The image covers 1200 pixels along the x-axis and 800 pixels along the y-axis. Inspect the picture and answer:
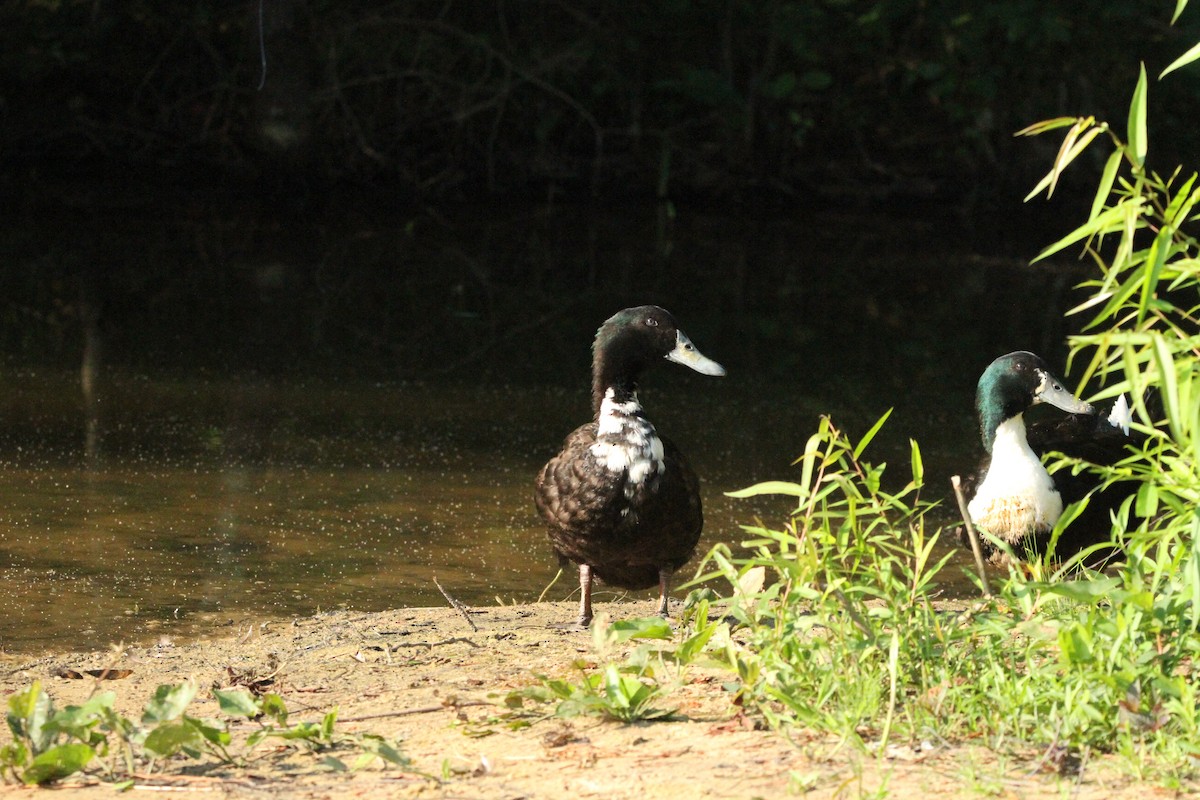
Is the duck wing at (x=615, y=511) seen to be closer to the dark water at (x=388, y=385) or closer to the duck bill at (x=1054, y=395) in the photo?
the dark water at (x=388, y=385)

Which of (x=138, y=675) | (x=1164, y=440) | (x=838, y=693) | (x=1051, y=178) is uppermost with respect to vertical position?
(x=1051, y=178)

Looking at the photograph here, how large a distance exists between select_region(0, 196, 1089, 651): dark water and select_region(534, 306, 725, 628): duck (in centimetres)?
61

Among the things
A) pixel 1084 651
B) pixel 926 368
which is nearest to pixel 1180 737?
pixel 1084 651

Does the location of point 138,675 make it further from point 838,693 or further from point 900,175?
point 900,175

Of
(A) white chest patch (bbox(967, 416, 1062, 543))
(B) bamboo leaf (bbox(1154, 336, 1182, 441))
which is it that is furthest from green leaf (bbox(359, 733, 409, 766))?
(A) white chest patch (bbox(967, 416, 1062, 543))

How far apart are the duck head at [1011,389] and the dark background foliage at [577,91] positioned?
10653 millimetres

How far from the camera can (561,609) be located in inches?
182

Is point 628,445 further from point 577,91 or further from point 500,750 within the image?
point 577,91

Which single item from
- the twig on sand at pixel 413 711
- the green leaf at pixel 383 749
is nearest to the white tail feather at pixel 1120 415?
the twig on sand at pixel 413 711

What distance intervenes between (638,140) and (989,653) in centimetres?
1380

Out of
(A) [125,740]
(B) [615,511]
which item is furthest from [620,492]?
(A) [125,740]

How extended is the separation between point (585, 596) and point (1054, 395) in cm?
169

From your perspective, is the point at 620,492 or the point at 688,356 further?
the point at 688,356

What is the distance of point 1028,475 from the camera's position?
15.5ft
